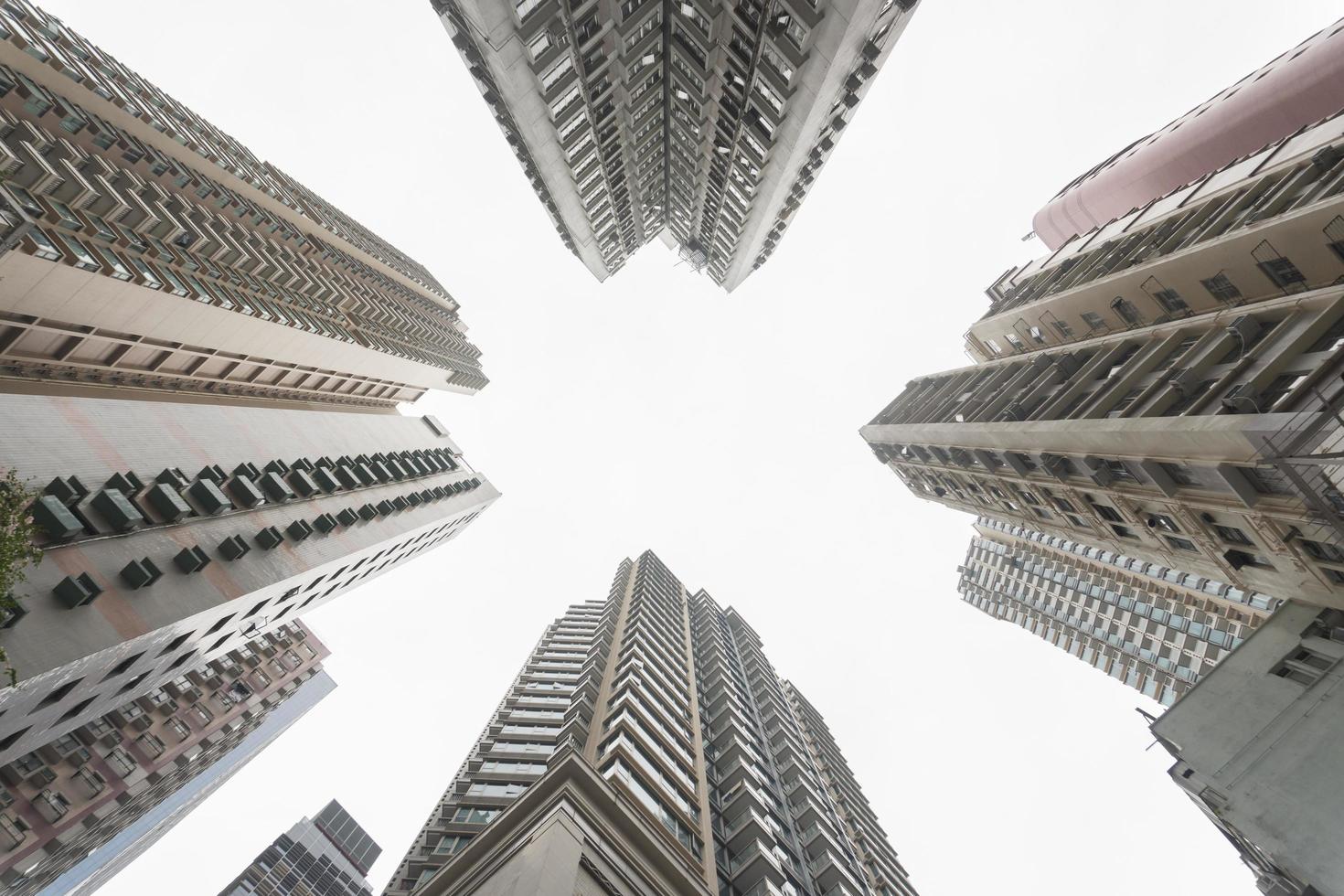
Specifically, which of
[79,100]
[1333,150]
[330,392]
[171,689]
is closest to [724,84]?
[1333,150]

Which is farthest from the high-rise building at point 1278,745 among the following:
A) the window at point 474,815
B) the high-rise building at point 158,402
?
the high-rise building at point 158,402

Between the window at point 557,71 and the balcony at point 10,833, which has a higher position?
the window at point 557,71

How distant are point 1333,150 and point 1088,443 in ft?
51.4

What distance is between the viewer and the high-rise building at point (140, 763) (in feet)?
141

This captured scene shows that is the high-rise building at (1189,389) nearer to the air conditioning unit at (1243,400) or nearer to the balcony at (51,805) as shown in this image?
the air conditioning unit at (1243,400)

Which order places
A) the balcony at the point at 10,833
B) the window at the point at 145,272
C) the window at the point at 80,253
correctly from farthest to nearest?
1. the window at the point at 145,272
2. the balcony at the point at 10,833
3. the window at the point at 80,253

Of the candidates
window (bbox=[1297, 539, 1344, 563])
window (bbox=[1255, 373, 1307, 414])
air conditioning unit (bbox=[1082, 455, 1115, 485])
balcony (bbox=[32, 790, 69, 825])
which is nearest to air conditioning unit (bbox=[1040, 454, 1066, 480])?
air conditioning unit (bbox=[1082, 455, 1115, 485])

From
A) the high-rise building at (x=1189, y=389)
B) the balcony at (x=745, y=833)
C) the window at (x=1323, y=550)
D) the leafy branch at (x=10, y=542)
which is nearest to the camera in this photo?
the leafy branch at (x=10, y=542)

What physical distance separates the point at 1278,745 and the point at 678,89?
45.5 metres

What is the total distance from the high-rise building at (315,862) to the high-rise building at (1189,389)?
8777 centimetres

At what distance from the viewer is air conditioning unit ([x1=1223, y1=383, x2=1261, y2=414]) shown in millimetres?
21172

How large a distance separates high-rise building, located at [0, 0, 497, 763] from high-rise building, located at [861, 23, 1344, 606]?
3392 cm

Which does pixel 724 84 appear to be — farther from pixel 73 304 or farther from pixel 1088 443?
pixel 73 304

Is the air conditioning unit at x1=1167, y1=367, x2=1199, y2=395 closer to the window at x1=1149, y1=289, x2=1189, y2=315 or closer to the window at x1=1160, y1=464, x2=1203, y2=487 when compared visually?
→ the window at x1=1160, y1=464, x2=1203, y2=487
